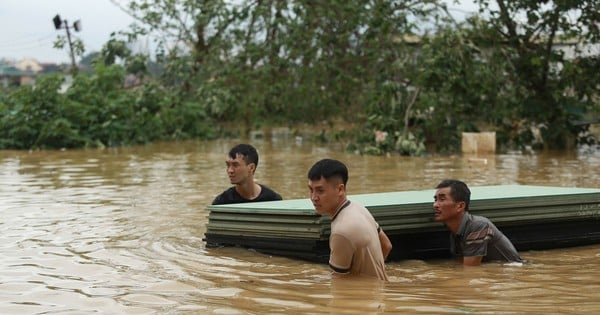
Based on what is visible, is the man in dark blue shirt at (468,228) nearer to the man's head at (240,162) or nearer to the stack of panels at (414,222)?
the stack of panels at (414,222)

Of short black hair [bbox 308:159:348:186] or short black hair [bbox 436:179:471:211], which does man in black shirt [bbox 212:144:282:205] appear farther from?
short black hair [bbox 308:159:348:186]

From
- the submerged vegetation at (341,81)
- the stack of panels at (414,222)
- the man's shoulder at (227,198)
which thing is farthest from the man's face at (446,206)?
the submerged vegetation at (341,81)

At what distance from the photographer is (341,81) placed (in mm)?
25375

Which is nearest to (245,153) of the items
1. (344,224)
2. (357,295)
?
(344,224)

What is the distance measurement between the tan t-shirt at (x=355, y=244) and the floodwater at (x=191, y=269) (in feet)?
0.37

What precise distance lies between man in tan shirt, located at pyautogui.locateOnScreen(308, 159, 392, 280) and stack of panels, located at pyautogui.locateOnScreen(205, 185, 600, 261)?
1.11m

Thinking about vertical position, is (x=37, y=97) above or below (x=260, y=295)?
above

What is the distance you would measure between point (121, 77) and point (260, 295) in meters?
20.9

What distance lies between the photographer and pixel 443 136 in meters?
22.0

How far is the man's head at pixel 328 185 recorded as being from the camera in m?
6.47

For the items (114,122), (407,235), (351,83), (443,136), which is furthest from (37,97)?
(407,235)

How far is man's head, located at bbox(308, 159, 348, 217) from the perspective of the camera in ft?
21.2

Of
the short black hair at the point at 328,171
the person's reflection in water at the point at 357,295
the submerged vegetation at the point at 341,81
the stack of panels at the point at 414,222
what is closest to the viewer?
the person's reflection in water at the point at 357,295

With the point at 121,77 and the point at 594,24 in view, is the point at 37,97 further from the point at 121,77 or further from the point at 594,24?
the point at 594,24
